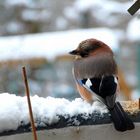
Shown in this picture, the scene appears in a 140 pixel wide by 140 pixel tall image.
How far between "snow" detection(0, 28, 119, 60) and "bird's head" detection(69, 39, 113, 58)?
4.53 metres

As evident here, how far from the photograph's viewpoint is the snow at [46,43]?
8.92 meters

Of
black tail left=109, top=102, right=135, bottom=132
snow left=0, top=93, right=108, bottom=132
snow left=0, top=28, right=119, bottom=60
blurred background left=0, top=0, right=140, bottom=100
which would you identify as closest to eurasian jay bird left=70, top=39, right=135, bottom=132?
black tail left=109, top=102, right=135, bottom=132

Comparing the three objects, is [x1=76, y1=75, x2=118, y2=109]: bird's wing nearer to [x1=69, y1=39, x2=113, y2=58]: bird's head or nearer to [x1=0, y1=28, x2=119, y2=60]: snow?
[x1=69, y1=39, x2=113, y2=58]: bird's head

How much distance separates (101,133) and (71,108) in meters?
0.19

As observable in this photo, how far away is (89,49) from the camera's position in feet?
12.4

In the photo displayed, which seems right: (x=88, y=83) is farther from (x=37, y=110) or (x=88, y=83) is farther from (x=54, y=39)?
(x=54, y=39)

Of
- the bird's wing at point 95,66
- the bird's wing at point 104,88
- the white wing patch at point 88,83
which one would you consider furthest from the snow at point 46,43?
the bird's wing at point 104,88

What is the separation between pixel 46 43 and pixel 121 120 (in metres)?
8.35

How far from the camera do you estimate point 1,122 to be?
2596 millimetres

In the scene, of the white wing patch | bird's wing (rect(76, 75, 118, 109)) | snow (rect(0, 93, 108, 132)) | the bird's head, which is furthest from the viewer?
the bird's head

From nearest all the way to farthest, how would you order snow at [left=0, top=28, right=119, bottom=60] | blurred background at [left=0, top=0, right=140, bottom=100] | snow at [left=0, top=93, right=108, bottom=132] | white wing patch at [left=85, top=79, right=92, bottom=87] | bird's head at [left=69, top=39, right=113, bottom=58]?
snow at [left=0, top=93, right=108, bottom=132] < white wing patch at [left=85, top=79, right=92, bottom=87] < bird's head at [left=69, top=39, right=113, bottom=58] < blurred background at [left=0, top=0, right=140, bottom=100] < snow at [left=0, top=28, right=119, bottom=60]

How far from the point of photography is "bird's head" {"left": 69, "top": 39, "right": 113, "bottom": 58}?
3769mm

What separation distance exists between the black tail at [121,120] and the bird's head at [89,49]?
1.01 meters

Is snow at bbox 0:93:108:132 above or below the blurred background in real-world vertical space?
below
